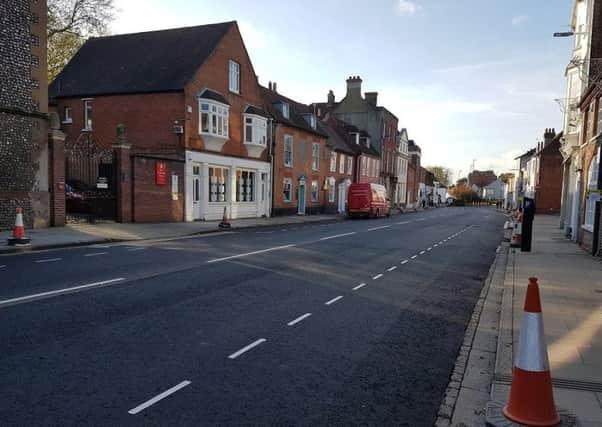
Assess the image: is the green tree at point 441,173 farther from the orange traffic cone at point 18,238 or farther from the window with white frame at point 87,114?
the orange traffic cone at point 18,238

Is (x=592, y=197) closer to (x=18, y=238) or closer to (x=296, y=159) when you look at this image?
(x=18, y=238)

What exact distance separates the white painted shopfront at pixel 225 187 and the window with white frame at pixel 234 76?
431 centimetres

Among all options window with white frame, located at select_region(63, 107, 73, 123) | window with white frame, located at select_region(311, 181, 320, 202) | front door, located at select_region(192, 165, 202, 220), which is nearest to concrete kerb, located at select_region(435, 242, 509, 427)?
front door, located at select_region(192, 165, 202, 220)

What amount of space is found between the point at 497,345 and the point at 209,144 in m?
21.4

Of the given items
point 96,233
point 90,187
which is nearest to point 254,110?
point 90,187

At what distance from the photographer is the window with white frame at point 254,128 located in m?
28.3

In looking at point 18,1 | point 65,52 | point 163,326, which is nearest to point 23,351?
point 163,326

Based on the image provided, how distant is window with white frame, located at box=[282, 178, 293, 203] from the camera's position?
33531mm

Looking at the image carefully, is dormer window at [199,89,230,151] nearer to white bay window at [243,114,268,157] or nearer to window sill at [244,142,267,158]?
white bay window at [243,114,268,157]

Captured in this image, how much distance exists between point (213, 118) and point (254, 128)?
4355mm

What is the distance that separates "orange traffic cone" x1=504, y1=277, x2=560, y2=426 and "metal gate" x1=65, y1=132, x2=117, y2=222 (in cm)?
1828

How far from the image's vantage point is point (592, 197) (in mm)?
14227

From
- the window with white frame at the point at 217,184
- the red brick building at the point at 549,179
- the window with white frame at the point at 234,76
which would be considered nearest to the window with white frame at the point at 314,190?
the window with white frame at the point at 217,184

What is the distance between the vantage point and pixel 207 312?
251 inches
